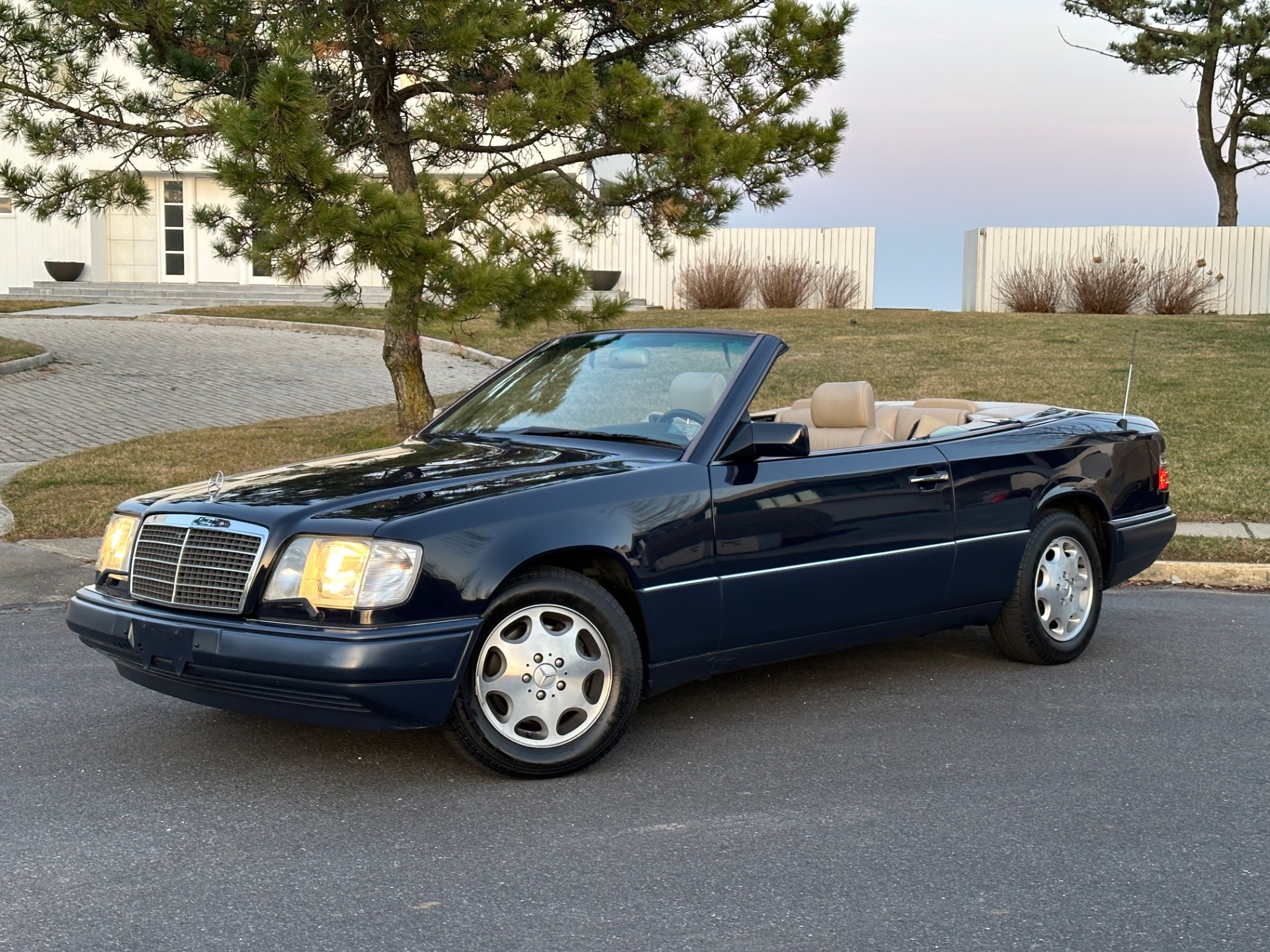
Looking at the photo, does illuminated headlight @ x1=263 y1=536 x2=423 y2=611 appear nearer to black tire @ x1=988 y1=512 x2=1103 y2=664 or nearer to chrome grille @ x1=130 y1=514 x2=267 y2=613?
chrome grille @ x1=130 y1=514 x2=267 y2=613

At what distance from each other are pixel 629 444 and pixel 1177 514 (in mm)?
6585

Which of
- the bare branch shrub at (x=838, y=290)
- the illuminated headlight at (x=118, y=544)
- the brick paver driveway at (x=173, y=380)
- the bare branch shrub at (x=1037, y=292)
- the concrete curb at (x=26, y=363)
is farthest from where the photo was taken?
the bare branch shrub at (x=838, y=290)

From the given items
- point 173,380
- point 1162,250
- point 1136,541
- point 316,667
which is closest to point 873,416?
point 1136,541

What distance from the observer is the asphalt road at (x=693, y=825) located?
361 cm

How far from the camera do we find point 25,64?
1292cm

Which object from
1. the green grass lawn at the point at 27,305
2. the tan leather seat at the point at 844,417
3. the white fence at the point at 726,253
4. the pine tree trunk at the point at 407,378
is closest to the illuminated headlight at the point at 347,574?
the tan leather seat at the point at 844,417

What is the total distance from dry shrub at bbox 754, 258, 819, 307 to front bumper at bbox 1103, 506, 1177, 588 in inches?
938

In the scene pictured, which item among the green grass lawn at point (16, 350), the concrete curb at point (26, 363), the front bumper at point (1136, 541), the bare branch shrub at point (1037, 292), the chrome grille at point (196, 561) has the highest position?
the bare branch shrub at point (1037, 292)

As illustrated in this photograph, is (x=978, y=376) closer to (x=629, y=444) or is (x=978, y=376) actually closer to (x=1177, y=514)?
(x=1177, y=514)

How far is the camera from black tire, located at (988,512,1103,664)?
625 centimetres

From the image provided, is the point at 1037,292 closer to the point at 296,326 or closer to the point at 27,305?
the point at 296,326

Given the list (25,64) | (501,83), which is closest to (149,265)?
(25,64)

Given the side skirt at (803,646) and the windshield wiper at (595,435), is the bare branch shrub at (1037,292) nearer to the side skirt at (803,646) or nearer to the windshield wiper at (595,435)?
the side skirt at (803,646)

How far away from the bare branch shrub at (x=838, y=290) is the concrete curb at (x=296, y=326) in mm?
10110
